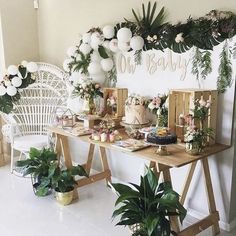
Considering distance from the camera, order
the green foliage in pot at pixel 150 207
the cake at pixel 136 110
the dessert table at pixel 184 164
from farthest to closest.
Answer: the cake at pixel 136 110, the dessert table at pixel 184 164, the green foliage in pot at pixel 150 207

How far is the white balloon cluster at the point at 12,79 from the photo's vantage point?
3725 mm

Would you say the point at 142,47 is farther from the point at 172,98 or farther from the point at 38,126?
the point at 38,126

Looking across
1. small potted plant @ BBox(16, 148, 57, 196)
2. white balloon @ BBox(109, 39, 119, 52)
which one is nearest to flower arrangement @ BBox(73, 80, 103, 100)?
white balloon @ BBox(109, 39, 119, 52)

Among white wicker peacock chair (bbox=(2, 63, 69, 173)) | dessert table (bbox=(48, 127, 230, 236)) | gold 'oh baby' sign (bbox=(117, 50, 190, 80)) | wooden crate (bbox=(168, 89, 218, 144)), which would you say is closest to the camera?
dessert table (bbox=(48, 127, 230, 236))

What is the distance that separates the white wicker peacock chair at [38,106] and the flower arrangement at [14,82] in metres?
0.09

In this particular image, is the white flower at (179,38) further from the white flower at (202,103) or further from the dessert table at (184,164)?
the dessert table at (184,164)

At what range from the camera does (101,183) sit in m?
3.53

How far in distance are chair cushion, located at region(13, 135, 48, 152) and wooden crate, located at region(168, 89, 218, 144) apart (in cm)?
177

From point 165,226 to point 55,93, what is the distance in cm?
246

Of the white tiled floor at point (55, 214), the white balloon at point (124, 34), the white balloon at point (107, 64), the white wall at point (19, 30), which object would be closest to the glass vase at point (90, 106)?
the white balloon at point (107, 64)

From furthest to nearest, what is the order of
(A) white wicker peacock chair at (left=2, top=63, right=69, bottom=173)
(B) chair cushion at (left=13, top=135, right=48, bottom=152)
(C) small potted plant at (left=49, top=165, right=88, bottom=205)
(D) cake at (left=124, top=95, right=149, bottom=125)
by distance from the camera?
(A) white wicker peacock chair at (left=2, top=63, right=69, bottom=173)
(B) chair cushion at (left=13, top=135, right=48, bottom=152)
(C) small potted plant at (left=49, top=165, right=88, bottom=205)
(D) cake at (left=124, top=95, right=149, bottom=125)

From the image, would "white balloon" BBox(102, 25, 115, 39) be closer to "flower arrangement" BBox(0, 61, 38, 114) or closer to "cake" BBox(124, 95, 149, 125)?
"cake" BBox(124, 95, 149, 125)

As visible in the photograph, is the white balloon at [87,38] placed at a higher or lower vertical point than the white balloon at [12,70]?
higher

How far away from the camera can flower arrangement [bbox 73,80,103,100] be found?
317cm
